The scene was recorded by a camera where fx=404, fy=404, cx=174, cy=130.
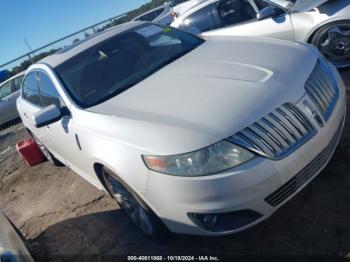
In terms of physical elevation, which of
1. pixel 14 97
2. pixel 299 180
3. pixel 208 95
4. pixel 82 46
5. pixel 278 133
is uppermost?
pixel 82 46

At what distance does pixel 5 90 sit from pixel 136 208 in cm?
1195

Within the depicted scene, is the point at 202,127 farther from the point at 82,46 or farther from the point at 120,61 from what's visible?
the point at 82,46

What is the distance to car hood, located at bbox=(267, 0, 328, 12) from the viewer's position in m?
5.31

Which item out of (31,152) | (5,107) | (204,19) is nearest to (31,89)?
(31,152)

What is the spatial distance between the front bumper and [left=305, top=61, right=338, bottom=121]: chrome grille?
130 mm

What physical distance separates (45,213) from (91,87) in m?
1.91

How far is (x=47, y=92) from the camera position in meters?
4.45

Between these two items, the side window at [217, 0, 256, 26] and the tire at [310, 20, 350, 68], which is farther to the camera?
the side window at [217, 0, 256, 26]

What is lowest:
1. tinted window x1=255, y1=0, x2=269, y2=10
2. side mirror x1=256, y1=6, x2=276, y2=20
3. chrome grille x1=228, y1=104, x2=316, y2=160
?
chrome grille x1=228, y1=104, x2=316, y2=160

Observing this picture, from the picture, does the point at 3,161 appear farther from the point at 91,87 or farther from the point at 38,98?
the point at 91,87

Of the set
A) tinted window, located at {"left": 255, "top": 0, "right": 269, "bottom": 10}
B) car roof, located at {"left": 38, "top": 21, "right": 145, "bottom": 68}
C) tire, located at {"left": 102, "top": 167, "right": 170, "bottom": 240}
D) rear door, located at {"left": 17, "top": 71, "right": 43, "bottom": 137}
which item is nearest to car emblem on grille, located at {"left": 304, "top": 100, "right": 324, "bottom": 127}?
tire, located at {"left": 102, "top": 167, "right": 170, "bottom": 240}

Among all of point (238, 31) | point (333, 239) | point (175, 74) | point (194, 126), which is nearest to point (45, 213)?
point (175, 74)

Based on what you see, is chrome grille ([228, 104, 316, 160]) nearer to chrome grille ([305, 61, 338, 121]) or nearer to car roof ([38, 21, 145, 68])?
chrome grille ([305, 61, 338, 121])

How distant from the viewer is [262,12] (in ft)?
18.7
